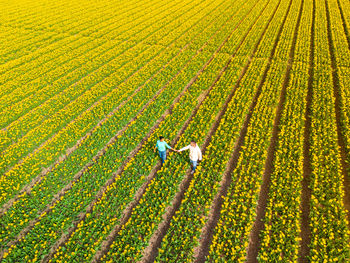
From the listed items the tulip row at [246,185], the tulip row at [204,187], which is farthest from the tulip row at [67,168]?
the tulip row at [246,185]

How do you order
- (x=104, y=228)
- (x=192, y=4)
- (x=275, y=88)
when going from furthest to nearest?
→ (x=192, y=4) → (x=275, y=88) → (x=104, y=228)

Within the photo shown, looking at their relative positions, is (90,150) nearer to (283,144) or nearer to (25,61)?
(283,144)

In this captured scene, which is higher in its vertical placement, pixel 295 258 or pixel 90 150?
pixel 90 150

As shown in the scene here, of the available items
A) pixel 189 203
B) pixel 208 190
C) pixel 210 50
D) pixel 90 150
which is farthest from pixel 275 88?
pixel 90 150

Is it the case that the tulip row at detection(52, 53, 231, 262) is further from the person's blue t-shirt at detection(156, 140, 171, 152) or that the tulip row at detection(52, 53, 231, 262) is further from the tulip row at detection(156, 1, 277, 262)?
the tulip row at detection(156, 1, 277, 262)

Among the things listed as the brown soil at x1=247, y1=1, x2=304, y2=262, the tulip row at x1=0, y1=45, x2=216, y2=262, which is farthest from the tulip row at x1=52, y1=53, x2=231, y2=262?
the brown soil at x1=247, y1=1, x2=304, y2=262

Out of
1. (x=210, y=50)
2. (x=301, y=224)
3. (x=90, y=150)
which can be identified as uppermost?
(x=210, y=50)

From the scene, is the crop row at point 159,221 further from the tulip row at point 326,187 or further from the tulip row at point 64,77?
the tulip row at point 64,77

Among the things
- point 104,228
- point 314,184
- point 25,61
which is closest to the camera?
A: point 104,228
